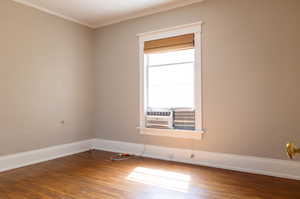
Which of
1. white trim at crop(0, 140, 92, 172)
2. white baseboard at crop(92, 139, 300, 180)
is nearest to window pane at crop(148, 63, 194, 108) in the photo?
white baseboard at crop(92, 139, 300, 180)

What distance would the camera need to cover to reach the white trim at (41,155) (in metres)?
3.19

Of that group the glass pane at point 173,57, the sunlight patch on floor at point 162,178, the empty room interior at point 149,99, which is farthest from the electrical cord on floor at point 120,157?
the glass pane at point 173,57

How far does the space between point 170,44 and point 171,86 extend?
743 millimetres

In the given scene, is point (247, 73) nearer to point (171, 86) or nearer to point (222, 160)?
point (171, 86)

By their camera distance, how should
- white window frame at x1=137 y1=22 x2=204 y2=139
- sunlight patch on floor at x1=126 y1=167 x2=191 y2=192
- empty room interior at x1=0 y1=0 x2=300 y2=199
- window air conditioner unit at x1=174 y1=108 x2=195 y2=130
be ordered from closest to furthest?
sunlight patch on floor at x1=126 y1=167 x2=191 y2=192
empty room interior at x1=0 y1=0 x2=300 y2=199
white window frame at x1=137 y1=22 x2=204 y2=139
window air conditioner unit at x1=174 y1=108 x2=195 y2=130

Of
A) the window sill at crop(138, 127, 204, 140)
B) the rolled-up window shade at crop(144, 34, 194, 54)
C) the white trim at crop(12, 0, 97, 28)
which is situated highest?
the white trim at crop(12, 0, 97, 28)

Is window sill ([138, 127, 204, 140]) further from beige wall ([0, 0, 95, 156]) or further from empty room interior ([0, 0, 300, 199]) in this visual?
beige wall ([0, 0, 95, 156])

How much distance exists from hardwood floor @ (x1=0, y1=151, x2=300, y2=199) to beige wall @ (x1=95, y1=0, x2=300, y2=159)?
0.47 meters

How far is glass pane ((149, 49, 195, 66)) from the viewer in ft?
11.8

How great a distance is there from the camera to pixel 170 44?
12.0 feet

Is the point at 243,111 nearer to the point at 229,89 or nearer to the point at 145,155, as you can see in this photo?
the point at 229,89

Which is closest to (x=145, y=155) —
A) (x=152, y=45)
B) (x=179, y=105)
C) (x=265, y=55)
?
(x=179, y=105)

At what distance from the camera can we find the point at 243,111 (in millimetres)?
3072

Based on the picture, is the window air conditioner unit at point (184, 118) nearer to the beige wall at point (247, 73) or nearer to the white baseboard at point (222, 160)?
the beige wall at point (247, 73)
